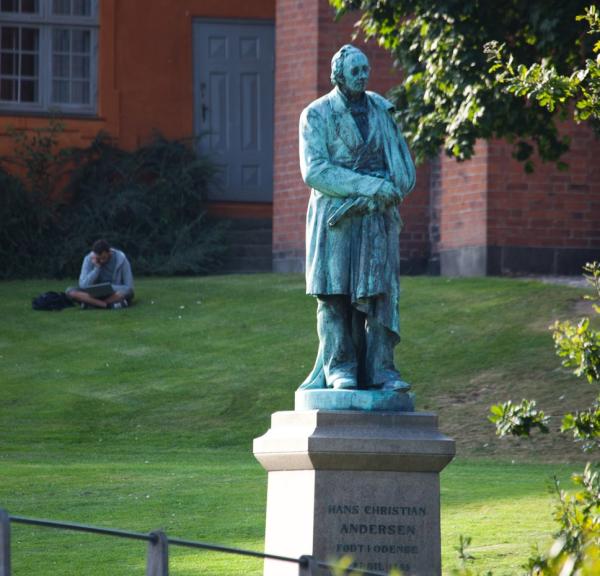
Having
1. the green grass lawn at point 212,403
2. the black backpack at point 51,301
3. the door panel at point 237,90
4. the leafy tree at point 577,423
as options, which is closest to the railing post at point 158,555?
the leafy tree at point 577,423

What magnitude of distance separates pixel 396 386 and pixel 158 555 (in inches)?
117

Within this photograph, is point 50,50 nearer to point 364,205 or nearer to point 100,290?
point 100,290

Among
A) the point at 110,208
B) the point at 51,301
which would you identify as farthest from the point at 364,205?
the point at 110,208

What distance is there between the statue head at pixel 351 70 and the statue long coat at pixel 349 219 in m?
0.12

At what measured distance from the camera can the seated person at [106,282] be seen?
23.4m

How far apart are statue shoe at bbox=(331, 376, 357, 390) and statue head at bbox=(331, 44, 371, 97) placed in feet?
5.25

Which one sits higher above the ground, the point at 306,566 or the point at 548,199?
the point at 548,199

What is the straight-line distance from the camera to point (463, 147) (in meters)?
17.8

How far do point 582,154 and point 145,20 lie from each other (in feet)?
28.7

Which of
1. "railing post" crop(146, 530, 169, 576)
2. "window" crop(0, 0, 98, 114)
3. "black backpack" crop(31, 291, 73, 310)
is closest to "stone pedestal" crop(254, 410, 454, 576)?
"railing post" crop(146, 530, 169, 576)

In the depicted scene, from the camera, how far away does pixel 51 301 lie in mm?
23844

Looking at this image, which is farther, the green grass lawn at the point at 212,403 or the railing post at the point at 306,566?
the green grass lawn at the point at 212,403

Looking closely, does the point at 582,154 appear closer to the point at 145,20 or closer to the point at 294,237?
the point at 294,237

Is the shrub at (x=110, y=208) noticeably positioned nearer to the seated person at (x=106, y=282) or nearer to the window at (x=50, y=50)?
the window at (x=50, y=50)
